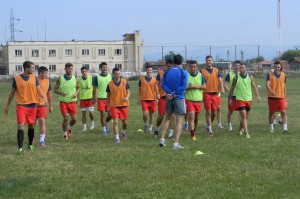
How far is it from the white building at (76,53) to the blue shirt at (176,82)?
77159 mm

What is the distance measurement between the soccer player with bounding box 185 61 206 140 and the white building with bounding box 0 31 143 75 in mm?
74928

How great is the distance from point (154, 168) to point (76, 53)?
82377 millimetres

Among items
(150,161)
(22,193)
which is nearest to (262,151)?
(150,161)

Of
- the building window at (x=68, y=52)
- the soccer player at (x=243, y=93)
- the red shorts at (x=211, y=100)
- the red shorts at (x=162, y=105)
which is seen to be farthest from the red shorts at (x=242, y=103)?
Result: the building window at (x=68, y=52)

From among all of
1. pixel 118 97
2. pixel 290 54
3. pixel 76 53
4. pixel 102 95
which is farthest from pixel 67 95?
pixel 290 54

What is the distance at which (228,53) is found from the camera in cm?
7694

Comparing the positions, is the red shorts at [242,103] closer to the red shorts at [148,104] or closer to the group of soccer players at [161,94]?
the group of soccer players at [161,94]

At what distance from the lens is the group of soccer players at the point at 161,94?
36.3 feet

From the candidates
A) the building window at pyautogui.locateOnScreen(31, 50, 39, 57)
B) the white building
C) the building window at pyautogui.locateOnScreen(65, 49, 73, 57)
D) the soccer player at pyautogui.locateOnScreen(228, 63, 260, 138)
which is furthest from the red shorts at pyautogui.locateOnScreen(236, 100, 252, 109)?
the building window at pyautogui.locateOnScreen(31, 50, 39, 57)

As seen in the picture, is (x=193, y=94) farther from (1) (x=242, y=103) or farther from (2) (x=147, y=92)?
(2) (x=147, y=92)

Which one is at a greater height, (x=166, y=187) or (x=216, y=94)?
(x=216, y=94)

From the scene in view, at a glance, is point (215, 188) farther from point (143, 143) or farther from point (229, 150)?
point (143, 143)

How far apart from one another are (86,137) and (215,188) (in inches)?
284

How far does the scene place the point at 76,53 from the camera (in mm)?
89250
